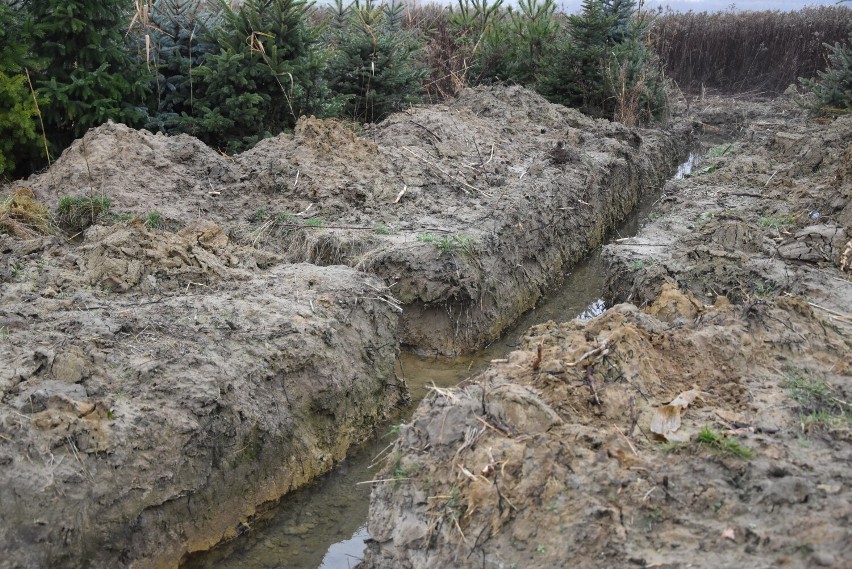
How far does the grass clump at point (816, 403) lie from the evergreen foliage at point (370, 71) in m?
8.66

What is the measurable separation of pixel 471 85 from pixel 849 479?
564 inches

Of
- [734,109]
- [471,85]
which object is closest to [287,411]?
[471,85]

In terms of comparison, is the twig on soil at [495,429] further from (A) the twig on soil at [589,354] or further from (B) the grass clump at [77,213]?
(B) the grass clump at [77,213]

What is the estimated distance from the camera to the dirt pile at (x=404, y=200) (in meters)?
8.06

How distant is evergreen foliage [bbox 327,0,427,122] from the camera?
12.5 m

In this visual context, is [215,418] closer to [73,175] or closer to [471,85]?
[73,175]

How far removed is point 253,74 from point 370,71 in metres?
2.56

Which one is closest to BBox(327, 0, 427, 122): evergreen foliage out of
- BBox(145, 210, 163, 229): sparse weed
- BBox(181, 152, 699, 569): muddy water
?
BBox(145, 210, 163, 229): sparse weed

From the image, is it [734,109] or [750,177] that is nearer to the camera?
[750,177]

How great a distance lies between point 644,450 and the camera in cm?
413

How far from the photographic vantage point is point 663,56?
25.8m

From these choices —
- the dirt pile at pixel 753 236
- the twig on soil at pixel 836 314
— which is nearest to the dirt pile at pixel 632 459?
the twig on soil at pixel 836 314

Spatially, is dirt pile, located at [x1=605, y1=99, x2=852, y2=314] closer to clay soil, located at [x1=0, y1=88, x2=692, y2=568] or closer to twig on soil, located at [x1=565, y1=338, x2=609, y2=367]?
clay soil, located at [x1=0, y1=88, x2=692, y2=568]

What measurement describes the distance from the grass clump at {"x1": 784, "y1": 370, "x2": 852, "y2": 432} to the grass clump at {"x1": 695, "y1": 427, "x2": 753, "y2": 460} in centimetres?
49
